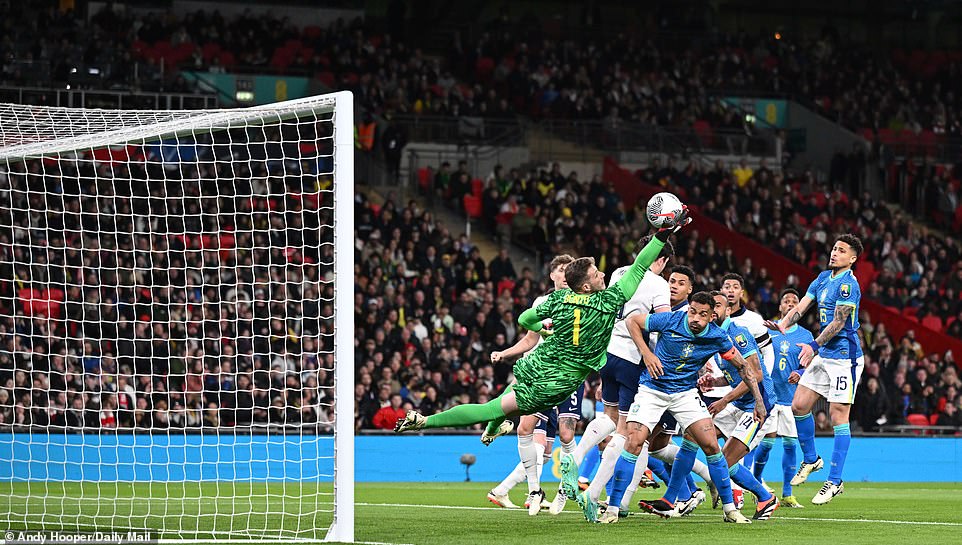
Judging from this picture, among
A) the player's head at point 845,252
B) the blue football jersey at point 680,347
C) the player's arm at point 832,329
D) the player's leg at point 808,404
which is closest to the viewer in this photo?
the blue football jersey at point 680,347

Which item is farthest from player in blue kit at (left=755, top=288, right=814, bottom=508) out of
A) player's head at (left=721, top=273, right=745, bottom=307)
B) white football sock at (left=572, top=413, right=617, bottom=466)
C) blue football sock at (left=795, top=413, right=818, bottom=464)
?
white football sock at (left=572, top=413, right=617, bottom=466)

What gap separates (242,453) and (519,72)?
1622cm

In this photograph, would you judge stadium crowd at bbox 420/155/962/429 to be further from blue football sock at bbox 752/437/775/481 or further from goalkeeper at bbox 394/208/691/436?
goalkeeper at bbox 394/208/691/436

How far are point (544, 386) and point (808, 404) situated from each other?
15.1ft

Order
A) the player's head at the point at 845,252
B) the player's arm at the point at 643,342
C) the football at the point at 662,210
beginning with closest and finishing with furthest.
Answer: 1. the football at the point at 662,210
2. the player's arm at the point at 643,342
3. the player's head at the point at 845,252

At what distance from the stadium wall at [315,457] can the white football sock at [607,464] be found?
18.4 feet

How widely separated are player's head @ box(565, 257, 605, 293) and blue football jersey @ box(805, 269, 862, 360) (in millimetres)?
3739

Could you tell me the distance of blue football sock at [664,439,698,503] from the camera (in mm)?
10648

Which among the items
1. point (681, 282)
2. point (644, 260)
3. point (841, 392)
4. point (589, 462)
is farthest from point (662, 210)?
point (841, 392)

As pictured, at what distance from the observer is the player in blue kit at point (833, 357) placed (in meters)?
12.5

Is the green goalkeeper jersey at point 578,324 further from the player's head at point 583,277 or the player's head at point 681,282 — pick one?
the player's head at point 681,282

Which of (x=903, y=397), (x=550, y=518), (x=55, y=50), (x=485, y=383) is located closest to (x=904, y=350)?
(x=903, y=397)

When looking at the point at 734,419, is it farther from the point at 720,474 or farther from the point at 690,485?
the point at 720,474

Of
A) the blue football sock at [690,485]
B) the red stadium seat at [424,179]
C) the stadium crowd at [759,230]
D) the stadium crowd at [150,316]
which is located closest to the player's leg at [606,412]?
the blue football sock at [690,485]
